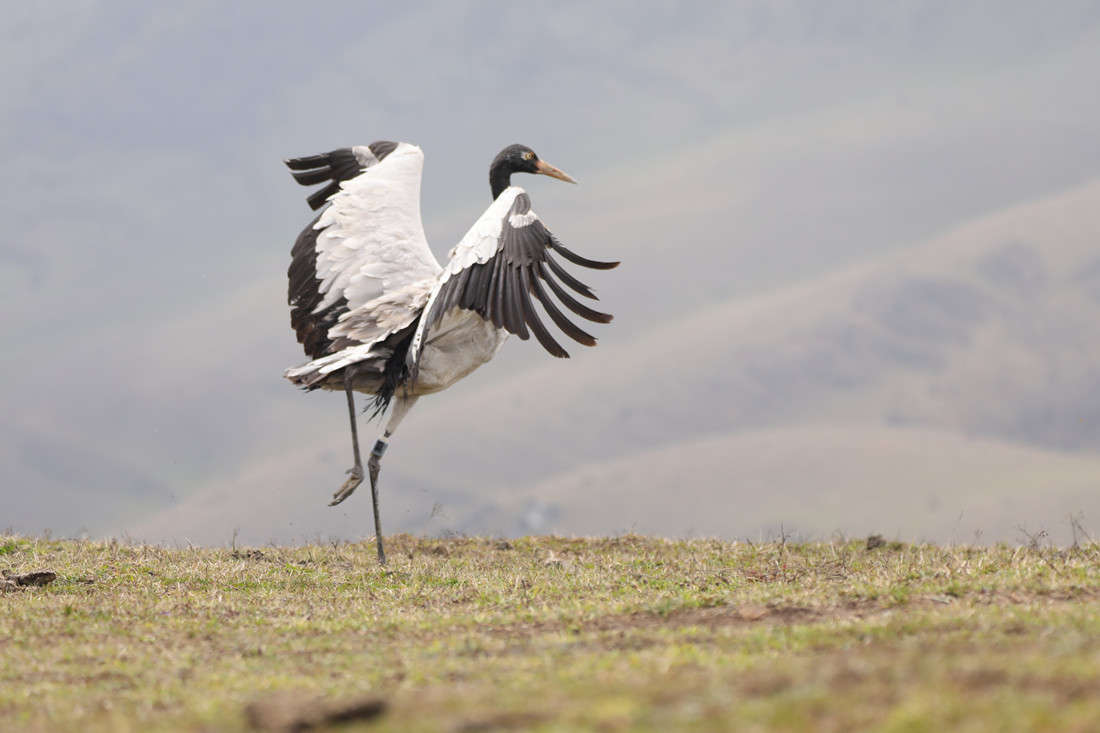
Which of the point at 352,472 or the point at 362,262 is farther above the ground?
the point at 362,262

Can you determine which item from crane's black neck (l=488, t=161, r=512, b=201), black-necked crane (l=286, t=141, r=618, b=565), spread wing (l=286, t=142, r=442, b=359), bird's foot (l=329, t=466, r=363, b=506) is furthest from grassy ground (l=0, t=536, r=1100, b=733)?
crane's black neck (l=488, t=161, r=512, b=201)

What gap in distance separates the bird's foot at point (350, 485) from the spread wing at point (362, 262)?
40.7 inches

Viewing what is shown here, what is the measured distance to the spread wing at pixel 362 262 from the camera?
9719 millimetres

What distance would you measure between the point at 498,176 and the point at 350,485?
3.35 m

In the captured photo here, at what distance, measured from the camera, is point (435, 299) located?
8.55 meters

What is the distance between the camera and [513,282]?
8.37 metres

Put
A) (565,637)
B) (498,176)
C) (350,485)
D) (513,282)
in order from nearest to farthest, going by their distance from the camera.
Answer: (565,637) < (513,282) < (350,485) < (498,176)

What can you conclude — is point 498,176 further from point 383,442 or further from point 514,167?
point 383,442

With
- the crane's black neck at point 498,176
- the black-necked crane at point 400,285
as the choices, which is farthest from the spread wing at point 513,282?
the crane's black neck at point 498,176

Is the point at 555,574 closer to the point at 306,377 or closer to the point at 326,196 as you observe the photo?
the point at 306,377

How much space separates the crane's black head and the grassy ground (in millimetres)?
3578

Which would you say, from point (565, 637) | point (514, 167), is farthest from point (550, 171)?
point (565, 637)

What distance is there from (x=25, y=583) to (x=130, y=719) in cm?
400

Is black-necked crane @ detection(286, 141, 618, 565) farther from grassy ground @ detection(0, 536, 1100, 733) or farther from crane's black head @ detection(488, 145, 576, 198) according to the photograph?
grassy ground @ detection(0, 536, 1100, 733)
